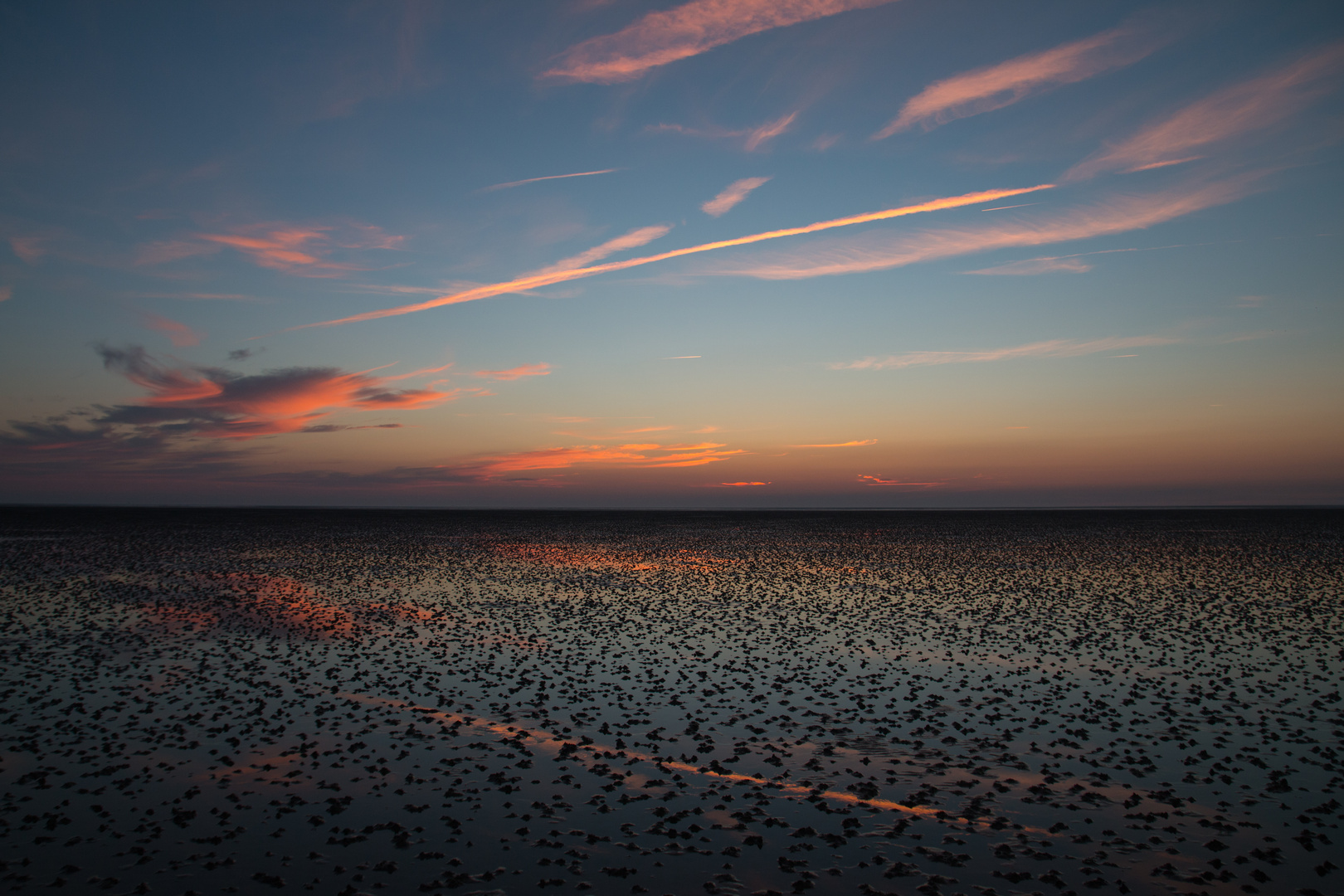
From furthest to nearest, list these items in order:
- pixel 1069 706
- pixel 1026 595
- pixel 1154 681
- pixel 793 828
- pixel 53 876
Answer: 1. pixel 1026 595
2. pixel 1154 681
3. pixel 1069 706
4. pixel 793 828
5. pixel 53 876

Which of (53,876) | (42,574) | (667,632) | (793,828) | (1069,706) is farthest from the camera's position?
(42,574)

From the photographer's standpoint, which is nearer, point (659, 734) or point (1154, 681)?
point (659, 734)

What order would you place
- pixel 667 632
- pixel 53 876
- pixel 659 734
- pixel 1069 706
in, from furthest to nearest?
pixel 667 632, pixel 1069 706, pixel 659 734, pixel 53 876

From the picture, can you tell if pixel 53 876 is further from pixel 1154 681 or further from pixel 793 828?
pixel 1154 681

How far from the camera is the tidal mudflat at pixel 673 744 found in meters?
10.2

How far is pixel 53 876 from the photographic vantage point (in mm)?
9719

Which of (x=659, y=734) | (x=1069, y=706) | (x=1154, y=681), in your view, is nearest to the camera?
(x=659, y=734)

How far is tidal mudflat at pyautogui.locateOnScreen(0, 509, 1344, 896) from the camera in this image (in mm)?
10180

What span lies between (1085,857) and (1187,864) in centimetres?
131

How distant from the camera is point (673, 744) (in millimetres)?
15047

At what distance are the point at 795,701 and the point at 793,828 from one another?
22.6ft

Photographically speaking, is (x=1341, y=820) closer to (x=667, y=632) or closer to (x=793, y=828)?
(x=793, y=828)

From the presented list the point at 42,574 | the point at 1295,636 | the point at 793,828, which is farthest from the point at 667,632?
the point at 42,574

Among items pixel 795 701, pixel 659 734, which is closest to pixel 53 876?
pixel 659 734
